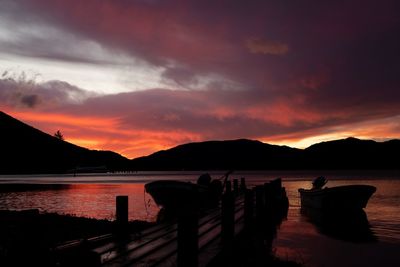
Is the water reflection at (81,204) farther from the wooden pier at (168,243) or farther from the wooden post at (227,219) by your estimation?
the wooden post at (227,219)

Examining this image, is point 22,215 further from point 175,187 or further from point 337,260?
point 175,187

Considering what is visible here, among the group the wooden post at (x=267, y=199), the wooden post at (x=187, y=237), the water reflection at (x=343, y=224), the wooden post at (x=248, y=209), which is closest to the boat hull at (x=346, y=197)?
the water reflection at (x=343, y=224)

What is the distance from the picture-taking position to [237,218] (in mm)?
17938

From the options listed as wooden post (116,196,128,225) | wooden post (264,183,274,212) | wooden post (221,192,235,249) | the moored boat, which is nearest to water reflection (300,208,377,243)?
wooden post (264,183,274,212)

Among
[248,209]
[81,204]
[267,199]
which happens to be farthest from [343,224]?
[81,204]

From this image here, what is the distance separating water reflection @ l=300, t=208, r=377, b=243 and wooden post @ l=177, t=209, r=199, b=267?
18.0 meters

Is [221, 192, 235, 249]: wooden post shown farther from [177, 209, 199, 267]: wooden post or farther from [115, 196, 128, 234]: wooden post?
[177, 209, 199, 267]: wooden post

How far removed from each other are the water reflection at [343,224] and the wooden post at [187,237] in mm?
17976

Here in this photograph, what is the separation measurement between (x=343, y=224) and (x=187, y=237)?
25.9 m

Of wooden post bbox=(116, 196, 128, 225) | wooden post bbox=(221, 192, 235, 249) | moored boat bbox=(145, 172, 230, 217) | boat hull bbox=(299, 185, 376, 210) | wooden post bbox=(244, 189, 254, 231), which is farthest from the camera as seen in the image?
boat hull bbox=(299, 185, 376, 210)

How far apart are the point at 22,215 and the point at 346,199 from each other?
3075 cm

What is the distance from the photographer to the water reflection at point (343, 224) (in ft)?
78.6

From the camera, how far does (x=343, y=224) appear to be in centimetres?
2984

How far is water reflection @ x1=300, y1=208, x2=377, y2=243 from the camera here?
23945mm
